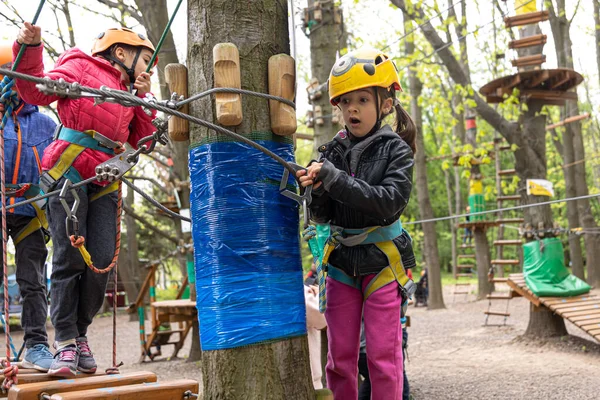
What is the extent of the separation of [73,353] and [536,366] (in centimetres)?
608

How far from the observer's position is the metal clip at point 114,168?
2.70 m

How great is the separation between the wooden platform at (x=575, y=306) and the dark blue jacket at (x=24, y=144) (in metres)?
6.36

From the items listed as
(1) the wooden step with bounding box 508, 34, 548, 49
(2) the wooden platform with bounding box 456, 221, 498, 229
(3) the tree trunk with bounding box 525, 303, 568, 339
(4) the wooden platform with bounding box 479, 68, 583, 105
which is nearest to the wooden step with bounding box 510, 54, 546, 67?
(1) the wooden step with bounding box 508, 34, 548, 49

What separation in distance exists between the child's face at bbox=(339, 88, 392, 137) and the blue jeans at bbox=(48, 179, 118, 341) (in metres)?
1.28

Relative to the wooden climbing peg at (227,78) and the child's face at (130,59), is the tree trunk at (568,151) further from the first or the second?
the wooden climbing peg at (227,78)

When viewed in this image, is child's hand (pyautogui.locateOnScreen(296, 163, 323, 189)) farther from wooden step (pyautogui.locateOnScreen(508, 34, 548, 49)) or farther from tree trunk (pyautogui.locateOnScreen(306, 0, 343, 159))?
wooden step (pyautogui.locateOnScreen(508, 34, 548, 49))

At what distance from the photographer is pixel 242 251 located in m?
2.49

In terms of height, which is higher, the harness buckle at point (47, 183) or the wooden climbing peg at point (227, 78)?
Result: the wooden climbing peg at point (227, 78)

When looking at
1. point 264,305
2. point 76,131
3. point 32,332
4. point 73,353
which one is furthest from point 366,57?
point 32,332

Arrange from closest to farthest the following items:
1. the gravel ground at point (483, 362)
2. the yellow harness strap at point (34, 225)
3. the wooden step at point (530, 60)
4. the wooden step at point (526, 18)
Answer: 1. the yellow harness strap at point (34, 225)
2. the gravel ground at point (483, 362)
3. the wooden step at point (526, 18)
4. the wooden step at point (530, 60)

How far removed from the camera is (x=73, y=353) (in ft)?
9.87

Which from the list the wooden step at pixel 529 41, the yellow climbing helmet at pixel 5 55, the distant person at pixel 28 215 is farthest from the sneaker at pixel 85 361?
the wooden step at pixel 529 41

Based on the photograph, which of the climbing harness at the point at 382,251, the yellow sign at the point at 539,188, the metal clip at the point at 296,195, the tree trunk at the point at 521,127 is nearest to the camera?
the metal clip at the point at 296,195

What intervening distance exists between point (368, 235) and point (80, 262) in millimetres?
1395
